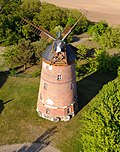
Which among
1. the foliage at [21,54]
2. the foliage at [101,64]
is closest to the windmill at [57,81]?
the foliage at [101,64]

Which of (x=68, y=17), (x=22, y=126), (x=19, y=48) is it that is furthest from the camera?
(x=68, y=17)

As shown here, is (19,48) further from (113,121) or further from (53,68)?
(113,121)

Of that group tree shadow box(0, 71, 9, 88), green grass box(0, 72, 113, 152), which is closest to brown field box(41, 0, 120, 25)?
green grass box(0, 72, 113, 152)

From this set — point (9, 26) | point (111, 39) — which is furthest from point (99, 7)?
point (9, 26)

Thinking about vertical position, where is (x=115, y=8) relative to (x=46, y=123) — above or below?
above

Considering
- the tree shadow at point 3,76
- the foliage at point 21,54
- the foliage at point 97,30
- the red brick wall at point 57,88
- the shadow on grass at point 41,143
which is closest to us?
the shadow on grass at point 41,143

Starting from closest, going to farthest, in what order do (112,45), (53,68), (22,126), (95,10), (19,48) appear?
(53,68), (22,126), (19,48), (112,45), (95,10)

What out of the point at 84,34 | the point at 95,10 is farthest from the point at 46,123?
the point at 95,10

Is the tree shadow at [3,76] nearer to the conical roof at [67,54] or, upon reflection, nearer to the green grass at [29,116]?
the green grass at [29,116]
